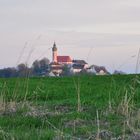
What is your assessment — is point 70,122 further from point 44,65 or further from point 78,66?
point 78,66

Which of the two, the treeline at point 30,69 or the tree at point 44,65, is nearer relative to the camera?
the treeline at point 30,69

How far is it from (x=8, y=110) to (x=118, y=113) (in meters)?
2.03

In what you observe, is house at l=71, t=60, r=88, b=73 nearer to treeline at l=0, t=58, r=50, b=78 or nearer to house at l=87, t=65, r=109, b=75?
house at l=87, t=65, r=109, b=75

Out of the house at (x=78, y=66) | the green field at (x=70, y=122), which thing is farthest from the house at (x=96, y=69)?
the green field at (x=70, y=122)

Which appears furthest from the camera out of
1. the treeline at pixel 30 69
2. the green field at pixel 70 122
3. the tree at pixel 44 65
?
the tree at pixel 44 65

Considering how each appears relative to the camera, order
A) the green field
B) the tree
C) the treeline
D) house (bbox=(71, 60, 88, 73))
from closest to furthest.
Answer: the green field < the treeline < the tree < house (bbox=(71, 60, 88, 73))

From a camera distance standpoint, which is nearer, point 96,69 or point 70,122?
point 70,122

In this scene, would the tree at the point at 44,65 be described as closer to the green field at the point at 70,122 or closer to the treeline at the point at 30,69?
the treeline at the point at 30,69

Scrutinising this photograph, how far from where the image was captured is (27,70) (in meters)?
11.2

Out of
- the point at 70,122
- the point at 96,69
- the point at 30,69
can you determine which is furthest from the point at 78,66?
the point at 70,122

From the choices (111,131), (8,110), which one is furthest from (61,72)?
(111,131)

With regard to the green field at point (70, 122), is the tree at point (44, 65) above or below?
above

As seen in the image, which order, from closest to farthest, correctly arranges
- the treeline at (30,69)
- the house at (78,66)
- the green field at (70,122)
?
the green field at (70,122), the treeline at (30,69), the house at (78,66)

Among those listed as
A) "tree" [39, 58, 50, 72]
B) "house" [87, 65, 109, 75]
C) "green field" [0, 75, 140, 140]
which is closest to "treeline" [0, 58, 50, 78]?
"tree" [39, 58, 50, 72]
